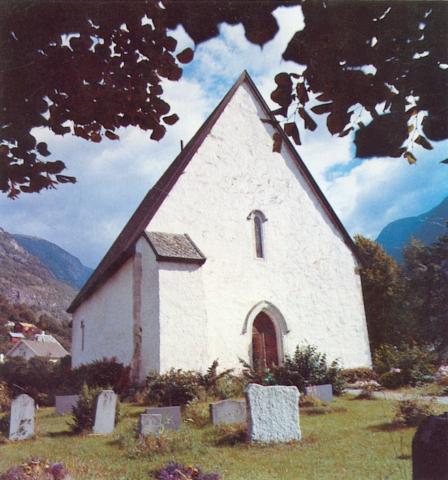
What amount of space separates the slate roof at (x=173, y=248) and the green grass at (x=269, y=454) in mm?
5323

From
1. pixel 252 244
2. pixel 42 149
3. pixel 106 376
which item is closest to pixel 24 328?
pixel 106 376

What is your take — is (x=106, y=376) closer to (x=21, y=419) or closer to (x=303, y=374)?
(x=21, y=419)

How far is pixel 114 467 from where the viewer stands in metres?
6.30

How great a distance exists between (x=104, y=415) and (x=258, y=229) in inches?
386

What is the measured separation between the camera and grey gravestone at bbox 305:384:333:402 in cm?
1146

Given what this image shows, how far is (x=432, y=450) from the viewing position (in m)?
2.44

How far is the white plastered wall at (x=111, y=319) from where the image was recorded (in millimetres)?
15539

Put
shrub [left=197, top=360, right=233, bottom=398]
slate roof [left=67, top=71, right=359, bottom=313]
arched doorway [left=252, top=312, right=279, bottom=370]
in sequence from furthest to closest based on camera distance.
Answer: arched doorway [left=252, top=312, right=279, bottom=370] → slate roof [left=67, top=71, right=359, bottom=313] → shrub [left=197, top=360, right=233, bottom=398]

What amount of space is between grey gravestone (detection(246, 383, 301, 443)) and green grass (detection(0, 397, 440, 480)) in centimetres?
26

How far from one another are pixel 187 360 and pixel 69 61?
1095 centimetres

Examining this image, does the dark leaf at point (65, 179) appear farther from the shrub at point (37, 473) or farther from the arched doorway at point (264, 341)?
the arched doorway at point (264, 341)

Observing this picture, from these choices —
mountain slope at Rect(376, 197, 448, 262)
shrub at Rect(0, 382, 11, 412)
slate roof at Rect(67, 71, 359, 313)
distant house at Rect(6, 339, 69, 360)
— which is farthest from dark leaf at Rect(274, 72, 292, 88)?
distant house at Rect(6, 339, 69, 360)

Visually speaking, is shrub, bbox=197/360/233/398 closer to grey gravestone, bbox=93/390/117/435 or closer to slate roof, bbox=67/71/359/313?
grey gravestone, bbox=93/390/117/435

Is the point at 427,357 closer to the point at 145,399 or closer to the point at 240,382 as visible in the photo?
the point at 240,382
